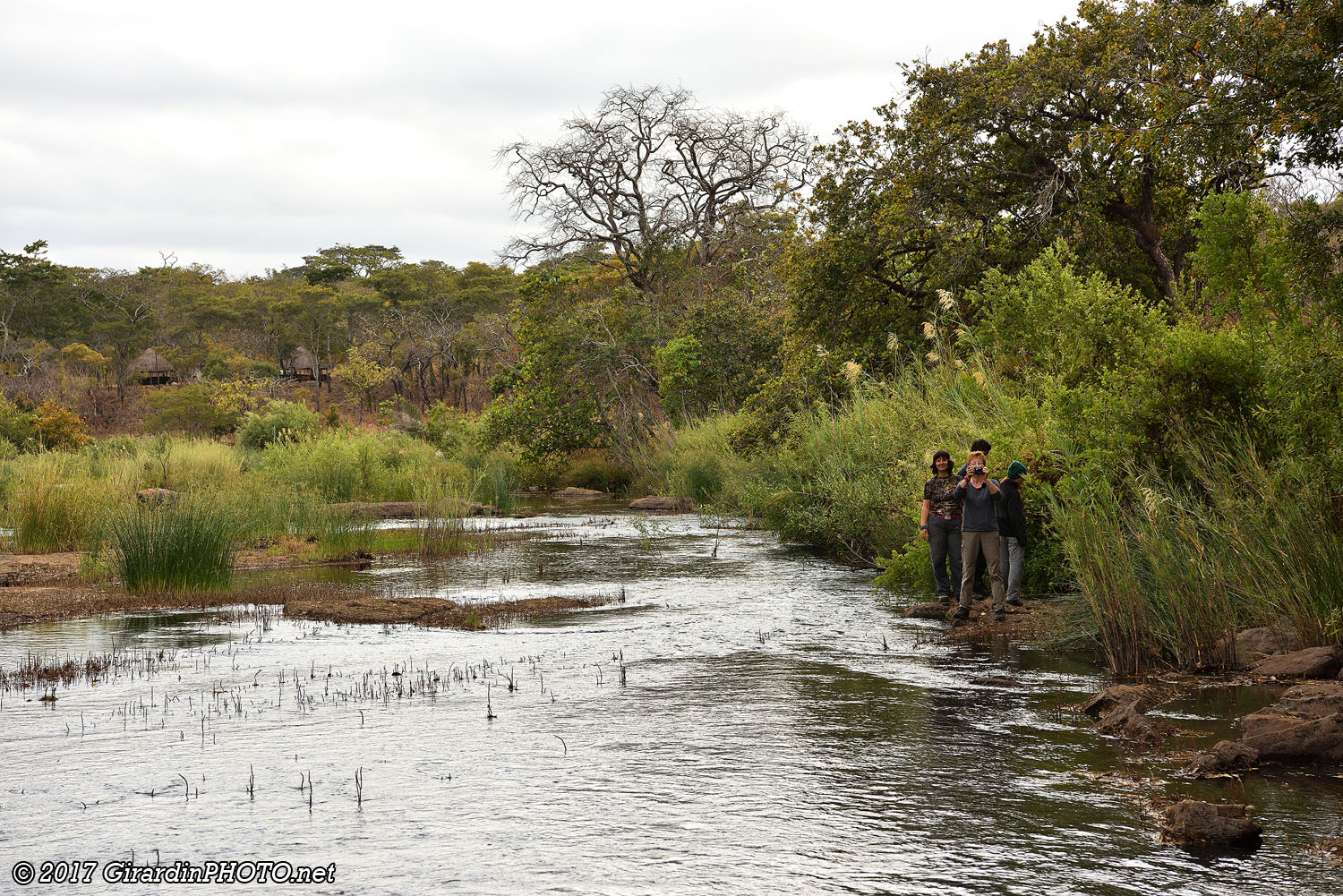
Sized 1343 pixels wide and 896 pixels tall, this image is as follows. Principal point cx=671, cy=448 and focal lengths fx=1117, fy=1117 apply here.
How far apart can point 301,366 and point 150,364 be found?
9.00 meters

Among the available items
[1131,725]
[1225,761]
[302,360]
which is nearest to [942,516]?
[1131,725]

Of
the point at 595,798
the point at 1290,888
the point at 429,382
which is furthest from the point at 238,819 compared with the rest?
the point at 429,382

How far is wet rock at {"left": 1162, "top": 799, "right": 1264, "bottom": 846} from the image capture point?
5.54 meters

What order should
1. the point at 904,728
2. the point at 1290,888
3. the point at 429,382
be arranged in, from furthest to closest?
the point at 429,382 → the point at 904,728 → the point at 1290,888

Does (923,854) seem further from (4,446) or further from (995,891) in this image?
(4,446)

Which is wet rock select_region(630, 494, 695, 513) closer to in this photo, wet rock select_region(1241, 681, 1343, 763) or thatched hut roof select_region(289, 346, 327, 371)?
wet rock select_region(1241, 681, 1343, 763)

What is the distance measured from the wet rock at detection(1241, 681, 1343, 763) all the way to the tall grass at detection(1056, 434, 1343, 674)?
1.93 m

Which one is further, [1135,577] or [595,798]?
[1135,577]

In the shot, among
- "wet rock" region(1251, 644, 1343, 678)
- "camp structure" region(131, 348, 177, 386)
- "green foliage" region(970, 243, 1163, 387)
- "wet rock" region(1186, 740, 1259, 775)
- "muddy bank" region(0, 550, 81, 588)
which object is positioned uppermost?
"camp structure" region(131, 348, 177, 386)

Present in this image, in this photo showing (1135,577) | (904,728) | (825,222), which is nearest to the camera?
(904,728)

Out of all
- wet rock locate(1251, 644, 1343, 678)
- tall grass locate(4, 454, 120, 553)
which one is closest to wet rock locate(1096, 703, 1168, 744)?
wet rock locate(1251, 644, 1343, 678)

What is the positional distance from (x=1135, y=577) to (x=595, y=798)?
5634 mm

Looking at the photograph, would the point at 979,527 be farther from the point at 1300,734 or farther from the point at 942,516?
the point at 1300,734

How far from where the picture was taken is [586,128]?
4541 cm
